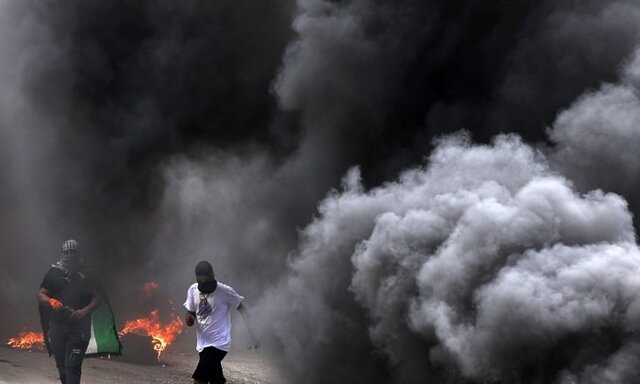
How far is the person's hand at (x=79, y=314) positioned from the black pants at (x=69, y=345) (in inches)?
5.0

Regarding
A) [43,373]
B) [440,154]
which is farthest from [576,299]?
[43,373]

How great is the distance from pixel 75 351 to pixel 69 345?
0.28 ft

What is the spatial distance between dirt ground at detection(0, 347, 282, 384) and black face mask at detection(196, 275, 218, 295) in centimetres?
330

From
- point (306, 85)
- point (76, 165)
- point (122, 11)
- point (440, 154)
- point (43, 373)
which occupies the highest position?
point (122, 11)

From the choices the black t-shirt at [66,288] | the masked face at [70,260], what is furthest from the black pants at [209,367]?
the masked face at [70,260]

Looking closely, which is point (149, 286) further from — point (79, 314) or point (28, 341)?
point (79, 314)

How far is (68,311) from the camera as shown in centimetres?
663

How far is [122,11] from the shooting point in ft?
39.9

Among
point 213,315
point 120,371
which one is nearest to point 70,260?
point 213,315

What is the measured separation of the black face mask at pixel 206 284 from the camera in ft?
20.7

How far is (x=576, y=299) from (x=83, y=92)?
29.8 ft

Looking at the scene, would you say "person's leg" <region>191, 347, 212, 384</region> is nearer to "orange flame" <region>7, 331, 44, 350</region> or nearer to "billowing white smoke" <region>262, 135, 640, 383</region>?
"billowing white smoke" <region>262, 135, 640, 383</region>

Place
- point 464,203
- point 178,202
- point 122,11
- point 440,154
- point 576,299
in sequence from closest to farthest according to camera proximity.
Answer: point 576,299, point 464,203, point 440,154, point 122,11, point 178,202

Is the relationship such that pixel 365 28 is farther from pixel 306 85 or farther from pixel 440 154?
pixel 440 154
